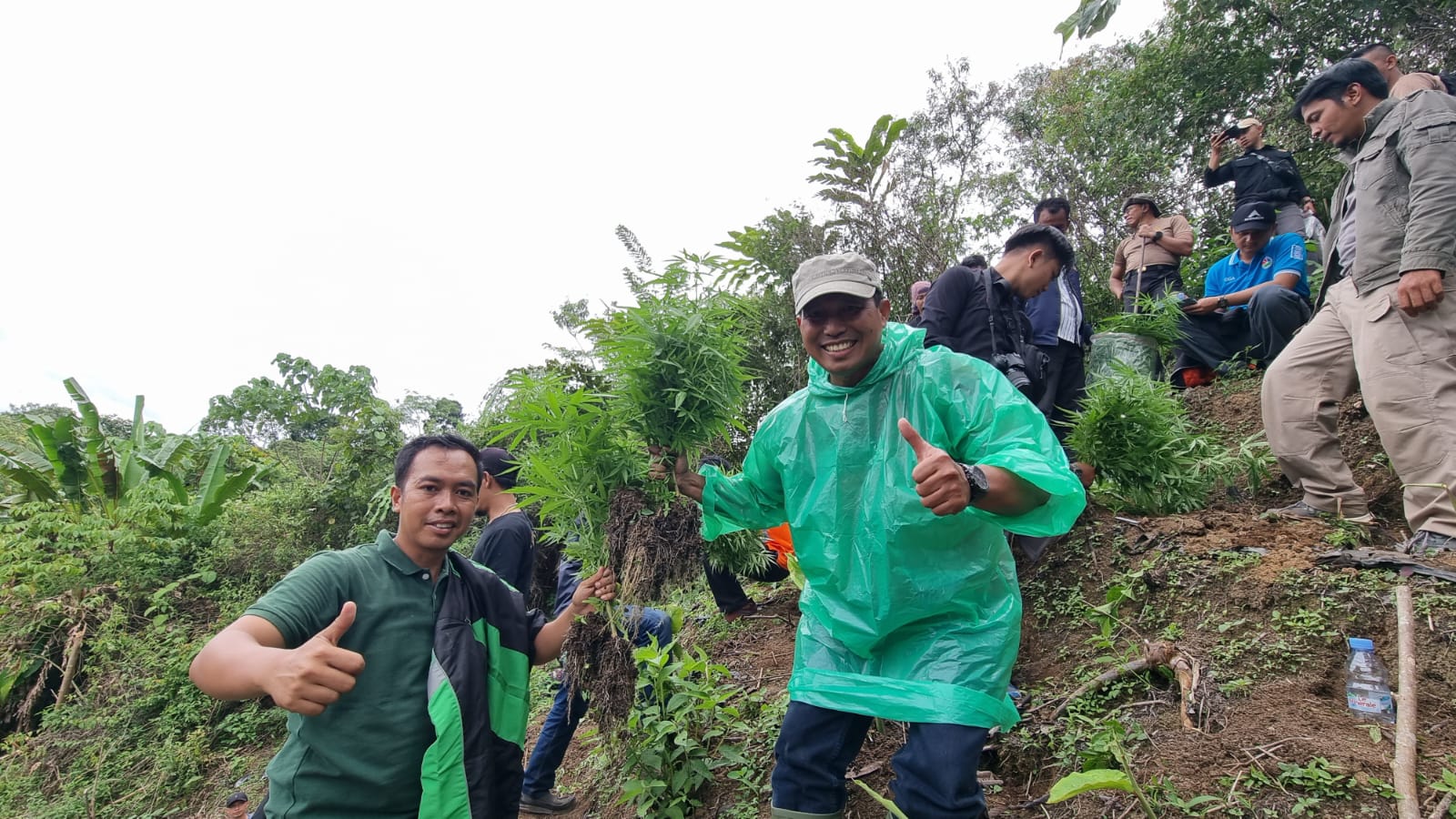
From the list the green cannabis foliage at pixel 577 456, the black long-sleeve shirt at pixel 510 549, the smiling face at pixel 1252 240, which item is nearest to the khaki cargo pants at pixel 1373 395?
the smiling face at pixel 1252 240

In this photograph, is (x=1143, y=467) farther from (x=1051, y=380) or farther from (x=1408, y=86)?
(x=1408, y=86)

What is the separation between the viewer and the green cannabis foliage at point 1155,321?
5.58 metres

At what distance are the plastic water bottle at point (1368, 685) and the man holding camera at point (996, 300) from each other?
64.3 inches

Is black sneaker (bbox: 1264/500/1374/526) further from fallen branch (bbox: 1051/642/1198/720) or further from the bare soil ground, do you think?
fallen branch (bbox: 1051/642/1198/720)

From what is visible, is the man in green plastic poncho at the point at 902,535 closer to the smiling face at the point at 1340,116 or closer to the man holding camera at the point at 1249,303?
the smiling face at the point at 1340,116

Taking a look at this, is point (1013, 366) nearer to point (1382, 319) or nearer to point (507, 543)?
point (1382, 319)

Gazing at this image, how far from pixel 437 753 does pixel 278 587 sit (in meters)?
0.70

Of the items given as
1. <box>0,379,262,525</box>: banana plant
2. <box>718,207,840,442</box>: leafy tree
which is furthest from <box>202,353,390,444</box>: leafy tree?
<box>718,207,840,442</box>: leafy tree

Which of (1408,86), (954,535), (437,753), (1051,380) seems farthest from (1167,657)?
(1408,86)

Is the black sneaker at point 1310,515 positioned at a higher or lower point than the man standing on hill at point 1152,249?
lower

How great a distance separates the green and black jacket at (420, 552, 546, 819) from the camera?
2127mm

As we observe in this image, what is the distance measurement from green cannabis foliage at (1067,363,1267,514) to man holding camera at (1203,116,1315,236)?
2.53m

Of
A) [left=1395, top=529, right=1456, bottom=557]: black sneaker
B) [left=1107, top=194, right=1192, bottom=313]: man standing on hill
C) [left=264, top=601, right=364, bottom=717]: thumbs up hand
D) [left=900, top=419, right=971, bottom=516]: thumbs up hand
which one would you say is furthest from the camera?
[left=1107, top=194, right=1192, bottom=313]: man standing on hill

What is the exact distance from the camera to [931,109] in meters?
15.4
